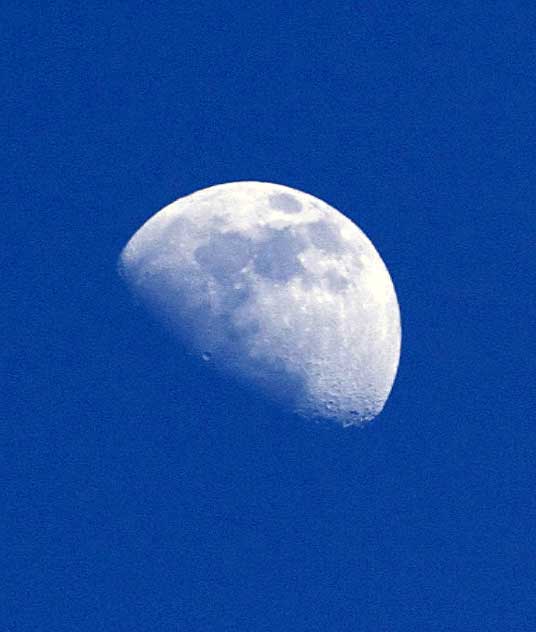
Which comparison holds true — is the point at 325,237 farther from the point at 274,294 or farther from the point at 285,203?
the point at 274,294

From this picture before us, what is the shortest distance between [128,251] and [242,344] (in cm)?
259

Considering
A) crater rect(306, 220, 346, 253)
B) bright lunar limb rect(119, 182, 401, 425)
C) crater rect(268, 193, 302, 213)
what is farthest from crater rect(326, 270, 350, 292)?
crater rect(268, 193, 302, 213)

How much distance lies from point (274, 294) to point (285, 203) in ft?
6.46

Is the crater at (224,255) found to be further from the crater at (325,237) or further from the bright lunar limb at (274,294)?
the crater at (325,237)

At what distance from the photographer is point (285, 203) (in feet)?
Answer: 64.7

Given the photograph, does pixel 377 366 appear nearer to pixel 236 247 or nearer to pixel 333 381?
pixel 333 381

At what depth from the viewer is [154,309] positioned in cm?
1848

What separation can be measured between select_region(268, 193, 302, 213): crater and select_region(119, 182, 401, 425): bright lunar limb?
0.07 ft

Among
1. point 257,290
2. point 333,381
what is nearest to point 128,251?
point 257,290

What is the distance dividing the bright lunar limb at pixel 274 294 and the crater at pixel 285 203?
0.02 metres

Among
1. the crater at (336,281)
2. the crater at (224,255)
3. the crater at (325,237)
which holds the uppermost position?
the crater at (325,237)

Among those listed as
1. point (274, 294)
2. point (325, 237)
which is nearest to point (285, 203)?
point (325, 237)

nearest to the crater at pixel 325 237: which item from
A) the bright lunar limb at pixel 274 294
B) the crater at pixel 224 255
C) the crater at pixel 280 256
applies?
the bright lunar limb at pixel 274 294

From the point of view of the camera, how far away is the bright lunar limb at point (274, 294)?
59.7ft
